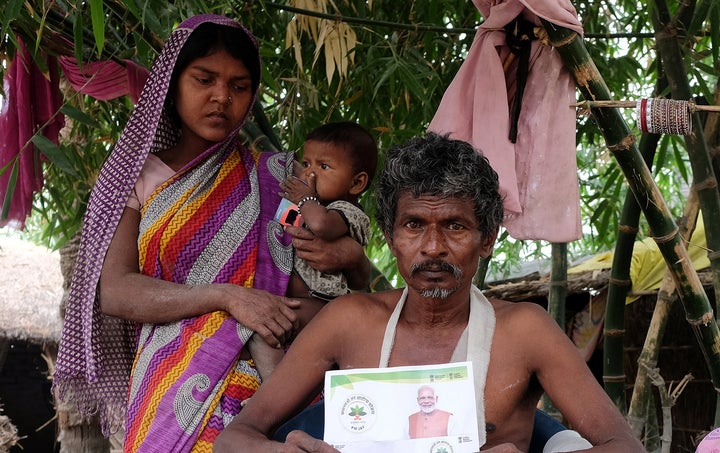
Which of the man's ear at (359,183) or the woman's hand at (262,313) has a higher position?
the man's ear at (359,183)

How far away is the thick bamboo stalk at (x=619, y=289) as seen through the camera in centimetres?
426

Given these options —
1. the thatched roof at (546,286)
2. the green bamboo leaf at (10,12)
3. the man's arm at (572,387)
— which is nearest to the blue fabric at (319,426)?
the man's arm at (572,387)

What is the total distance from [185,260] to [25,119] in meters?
1.78

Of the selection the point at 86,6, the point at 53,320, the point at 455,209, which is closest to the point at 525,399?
the point at 455,209

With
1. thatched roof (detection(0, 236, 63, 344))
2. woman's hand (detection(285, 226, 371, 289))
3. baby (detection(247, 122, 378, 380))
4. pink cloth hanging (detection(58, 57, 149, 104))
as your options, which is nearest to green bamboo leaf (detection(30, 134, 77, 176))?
pink cloth hanging (detection(58, 57, 149, 104))

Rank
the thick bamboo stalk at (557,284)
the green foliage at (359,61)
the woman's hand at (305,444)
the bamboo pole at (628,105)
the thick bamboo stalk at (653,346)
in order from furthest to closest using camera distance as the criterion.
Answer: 1. the thick bamboo stalk at (557,284)
2. the thick bamboo stalk at (653,346)
3. the green foliage at (359,61)
4. the bamboo pole at (628,105)
5. the woman's hand at (305,444)

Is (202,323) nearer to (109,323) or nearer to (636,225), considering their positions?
(109,323)

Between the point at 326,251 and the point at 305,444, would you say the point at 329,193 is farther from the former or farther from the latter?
the point at 305,444

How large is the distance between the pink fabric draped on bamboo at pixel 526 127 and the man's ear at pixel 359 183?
408mm

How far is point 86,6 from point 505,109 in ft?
6.41

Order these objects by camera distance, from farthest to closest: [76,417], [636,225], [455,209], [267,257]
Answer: [76,417] < [636,225] < [267,257] < [455,209]

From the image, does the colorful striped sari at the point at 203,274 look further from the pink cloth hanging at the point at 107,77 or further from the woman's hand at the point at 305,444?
the pink cloth hanging at the point at 107,77

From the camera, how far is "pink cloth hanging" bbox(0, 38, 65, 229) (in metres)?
4.14

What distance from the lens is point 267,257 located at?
2859mm
